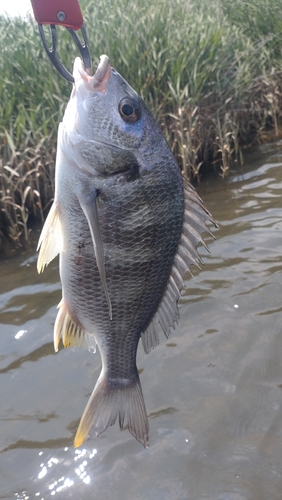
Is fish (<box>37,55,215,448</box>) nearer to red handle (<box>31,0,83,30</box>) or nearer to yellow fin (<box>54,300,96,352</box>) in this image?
yellow fin (<box>54,300,96,352</box>)

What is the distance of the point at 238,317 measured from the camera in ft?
11.1

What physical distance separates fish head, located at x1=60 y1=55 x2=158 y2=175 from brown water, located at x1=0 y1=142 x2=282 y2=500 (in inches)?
61.6

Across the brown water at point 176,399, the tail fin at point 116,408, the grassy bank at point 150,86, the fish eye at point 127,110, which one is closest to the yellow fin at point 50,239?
the fish eye at point 127,110

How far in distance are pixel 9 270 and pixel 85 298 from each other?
108 inches

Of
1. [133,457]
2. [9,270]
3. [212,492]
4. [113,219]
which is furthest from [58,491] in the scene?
[9,270]

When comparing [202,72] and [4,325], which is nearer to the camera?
[4,325]

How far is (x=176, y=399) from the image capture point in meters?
2.80

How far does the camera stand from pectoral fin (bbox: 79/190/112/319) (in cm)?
145

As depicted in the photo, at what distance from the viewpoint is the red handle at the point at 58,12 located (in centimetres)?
142

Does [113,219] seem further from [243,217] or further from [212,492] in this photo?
[243,217]

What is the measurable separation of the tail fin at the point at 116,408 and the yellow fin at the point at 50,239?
529mm

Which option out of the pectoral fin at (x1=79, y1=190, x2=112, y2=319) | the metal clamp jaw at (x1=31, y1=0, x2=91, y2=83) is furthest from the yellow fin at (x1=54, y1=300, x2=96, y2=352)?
the metal clamp jaw at (x1=31, y1=0, x2=91, y2=83)

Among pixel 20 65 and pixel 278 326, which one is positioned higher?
pixel 20 65

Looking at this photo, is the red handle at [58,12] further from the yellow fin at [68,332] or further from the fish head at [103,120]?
the yellow fin at [68,332]
